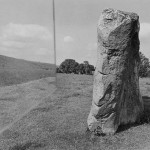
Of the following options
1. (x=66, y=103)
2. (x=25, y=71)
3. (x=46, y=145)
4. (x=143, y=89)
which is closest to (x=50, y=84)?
(x=25, y=71)

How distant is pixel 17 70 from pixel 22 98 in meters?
0.76

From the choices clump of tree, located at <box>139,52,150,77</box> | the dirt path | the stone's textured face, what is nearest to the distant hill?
the dirt path

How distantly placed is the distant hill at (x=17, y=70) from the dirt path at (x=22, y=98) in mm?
290

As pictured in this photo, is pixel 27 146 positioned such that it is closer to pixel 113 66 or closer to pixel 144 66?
pixel 113 66

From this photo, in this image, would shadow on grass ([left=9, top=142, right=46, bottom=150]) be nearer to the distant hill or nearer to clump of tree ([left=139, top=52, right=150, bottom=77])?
the distant hill

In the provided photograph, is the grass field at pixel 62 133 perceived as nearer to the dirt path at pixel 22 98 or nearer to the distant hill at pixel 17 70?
the dirt path at pixel 22 98

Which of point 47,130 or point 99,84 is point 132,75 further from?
point 47,130

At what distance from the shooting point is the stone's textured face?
26.2 feet

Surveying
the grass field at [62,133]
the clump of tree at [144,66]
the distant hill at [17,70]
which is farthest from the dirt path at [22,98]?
the clump of tree at [144,66]

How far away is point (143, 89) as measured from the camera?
15656mm

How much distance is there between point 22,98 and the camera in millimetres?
3992

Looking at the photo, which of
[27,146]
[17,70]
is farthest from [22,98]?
[27,146]

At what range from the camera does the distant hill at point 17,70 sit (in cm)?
327

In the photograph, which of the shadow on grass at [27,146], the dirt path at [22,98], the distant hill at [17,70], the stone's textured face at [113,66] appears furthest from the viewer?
the stone's textured face at [113,66]
